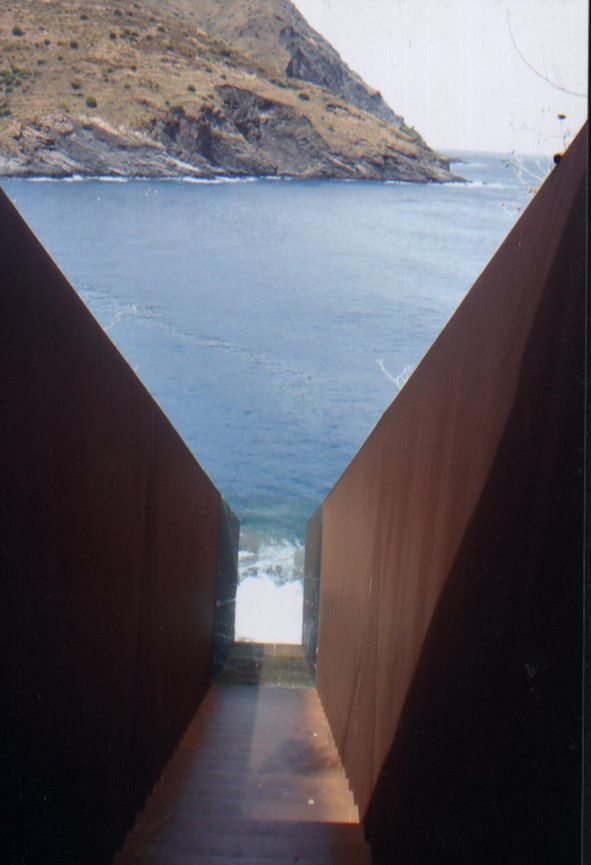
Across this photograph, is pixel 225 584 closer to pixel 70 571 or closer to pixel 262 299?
pixel 70 571

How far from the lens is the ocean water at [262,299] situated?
24.4 m

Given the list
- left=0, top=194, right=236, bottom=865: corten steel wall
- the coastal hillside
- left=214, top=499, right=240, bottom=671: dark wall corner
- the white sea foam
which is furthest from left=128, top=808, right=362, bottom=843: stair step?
the coastal hillside

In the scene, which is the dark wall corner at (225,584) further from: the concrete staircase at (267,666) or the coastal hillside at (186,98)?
the coastal hillside at (186,98)

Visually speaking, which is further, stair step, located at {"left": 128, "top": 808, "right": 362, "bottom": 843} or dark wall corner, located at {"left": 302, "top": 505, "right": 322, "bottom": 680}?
dark wall corner, located at {"left": 302, "top": 505, "right": 322, "bottom": 680}

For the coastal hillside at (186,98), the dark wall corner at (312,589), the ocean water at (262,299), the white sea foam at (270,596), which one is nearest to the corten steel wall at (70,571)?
the dark wall corner at (312,589)

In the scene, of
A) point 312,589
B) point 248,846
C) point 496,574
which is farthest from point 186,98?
point 496,574

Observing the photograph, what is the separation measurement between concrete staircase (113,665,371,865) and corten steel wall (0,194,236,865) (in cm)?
19

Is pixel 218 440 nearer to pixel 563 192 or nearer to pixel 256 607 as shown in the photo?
pixel 256 607

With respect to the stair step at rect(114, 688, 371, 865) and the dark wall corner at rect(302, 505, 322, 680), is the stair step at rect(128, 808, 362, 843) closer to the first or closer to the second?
the stair step at rect(114, 688, 371, 865)

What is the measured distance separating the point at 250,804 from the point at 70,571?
2261mm

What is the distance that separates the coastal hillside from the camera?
19422mm

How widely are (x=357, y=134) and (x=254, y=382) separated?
52.5 ft

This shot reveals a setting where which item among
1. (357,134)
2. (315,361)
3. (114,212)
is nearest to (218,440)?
(315,361)

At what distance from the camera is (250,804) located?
3.54 meters
